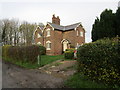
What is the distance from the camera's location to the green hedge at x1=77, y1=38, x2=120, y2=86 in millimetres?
4121

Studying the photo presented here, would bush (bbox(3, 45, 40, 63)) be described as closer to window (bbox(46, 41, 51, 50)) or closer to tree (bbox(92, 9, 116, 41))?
tree (bbox(92, 9, 116, 41))

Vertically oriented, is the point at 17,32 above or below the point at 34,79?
above

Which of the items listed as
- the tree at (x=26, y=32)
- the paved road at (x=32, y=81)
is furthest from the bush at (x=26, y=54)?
the tree at (x=26, y=32)

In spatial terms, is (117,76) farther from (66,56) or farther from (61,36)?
(61,36)

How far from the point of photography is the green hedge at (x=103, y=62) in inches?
162

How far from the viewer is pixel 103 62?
4387 mm

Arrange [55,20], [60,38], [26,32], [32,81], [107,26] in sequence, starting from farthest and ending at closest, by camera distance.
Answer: [26,32] → [55,20] → [60,38] → [107,26] → [32,81]

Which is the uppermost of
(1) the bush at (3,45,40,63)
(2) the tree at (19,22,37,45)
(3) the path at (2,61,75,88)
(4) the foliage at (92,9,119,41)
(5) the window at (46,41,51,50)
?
(2) the tree at (19,22,37,45)

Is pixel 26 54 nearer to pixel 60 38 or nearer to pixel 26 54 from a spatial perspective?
pixel 26 54

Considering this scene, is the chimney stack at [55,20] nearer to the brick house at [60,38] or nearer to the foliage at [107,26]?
the brick house at [60,38]

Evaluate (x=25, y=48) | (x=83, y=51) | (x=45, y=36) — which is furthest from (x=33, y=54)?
(x=45, y=36)

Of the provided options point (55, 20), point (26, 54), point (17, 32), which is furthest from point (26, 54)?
point (17, 32)

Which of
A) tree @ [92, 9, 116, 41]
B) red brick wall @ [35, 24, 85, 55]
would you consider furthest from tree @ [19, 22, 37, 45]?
tree @ [92, 9, 116, 41]

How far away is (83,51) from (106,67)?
5.28 ft
